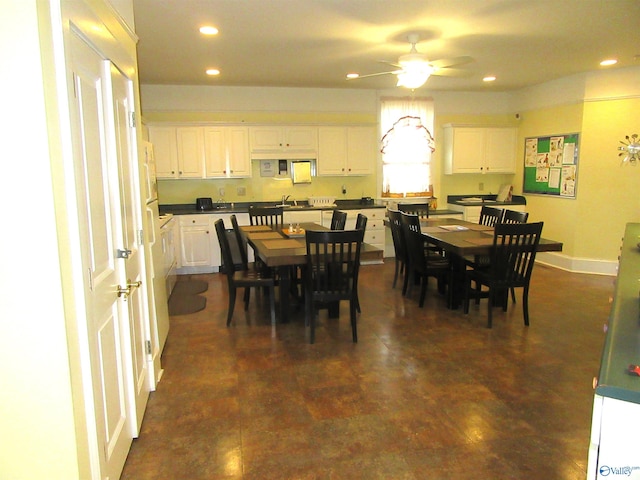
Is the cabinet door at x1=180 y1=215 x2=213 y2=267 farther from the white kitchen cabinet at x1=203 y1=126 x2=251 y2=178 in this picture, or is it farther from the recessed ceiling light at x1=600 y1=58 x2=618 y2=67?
the recessed ceiling light at x1=600 y1=58 x2=618 y2=67

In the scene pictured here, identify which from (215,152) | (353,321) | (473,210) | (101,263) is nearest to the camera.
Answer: (101,263)

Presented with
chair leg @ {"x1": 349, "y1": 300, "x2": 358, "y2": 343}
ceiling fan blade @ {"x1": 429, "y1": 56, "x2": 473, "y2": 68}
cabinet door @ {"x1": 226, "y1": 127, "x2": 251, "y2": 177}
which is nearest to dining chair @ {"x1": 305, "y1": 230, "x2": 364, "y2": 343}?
A: chair leg @ {"x1": 349, "y1": 300, "x2": 358, "y2": 343}

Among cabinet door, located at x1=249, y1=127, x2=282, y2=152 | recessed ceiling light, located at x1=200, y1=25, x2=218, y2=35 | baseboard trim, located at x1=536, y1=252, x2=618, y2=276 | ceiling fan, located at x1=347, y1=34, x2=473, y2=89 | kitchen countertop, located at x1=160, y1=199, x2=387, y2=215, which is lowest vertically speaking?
baseboard trim, located at x1=536, y1=252, x2=618, y2=276

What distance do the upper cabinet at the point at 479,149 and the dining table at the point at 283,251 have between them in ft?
11.8

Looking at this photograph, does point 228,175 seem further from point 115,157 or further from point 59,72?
point 59,72

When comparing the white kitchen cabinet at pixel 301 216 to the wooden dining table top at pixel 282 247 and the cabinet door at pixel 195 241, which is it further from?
the wooden dining table top at pixel 282 247

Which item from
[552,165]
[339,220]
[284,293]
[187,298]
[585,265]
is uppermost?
[552,165]

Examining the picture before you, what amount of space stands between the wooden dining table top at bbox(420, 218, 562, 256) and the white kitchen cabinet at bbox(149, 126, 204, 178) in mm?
3393

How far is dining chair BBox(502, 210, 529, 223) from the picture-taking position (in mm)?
4637

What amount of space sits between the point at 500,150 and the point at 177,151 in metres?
5.06

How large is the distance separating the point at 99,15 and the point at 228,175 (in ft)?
14.8

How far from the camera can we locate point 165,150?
6320mm

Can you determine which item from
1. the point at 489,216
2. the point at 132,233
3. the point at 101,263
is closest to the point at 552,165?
the point at 489,216

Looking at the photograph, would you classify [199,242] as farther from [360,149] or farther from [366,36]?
[366,36]
